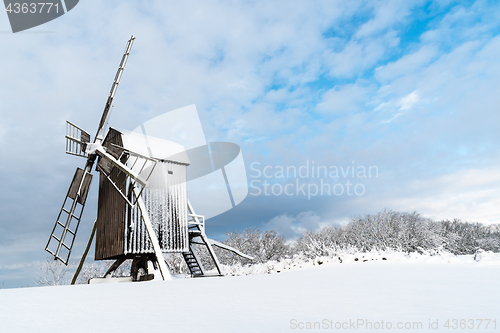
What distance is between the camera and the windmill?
11719 mm

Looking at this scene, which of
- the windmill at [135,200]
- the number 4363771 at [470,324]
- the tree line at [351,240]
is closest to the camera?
the number 4363771 at [470,324]

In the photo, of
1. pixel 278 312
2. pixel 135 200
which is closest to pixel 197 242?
pixel 135 200

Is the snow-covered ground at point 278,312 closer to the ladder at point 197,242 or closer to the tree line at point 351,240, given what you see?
the ladder at point 197,242

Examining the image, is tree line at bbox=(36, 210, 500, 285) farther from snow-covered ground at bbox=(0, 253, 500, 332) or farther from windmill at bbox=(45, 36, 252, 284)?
snow-covered ground at bbox=(0, 253, 500, 332)

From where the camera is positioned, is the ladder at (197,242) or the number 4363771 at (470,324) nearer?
the number 4363771 at (470,324)

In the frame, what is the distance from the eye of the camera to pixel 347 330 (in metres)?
2.15

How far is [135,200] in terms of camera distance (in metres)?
11.7

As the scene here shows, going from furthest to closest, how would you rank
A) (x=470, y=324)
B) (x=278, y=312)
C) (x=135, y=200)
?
(x=135, y=200)
(x=278, y=312)
(x=470, y=324)

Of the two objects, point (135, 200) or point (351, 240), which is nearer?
point (135, 200)

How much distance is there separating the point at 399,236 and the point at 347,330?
32925 mm

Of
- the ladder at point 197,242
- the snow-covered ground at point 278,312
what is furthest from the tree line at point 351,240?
the snow-covered ground at point 278,312

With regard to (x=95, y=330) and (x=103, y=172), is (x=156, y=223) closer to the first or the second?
(x=103, y=172)

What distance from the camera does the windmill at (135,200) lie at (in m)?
11.7

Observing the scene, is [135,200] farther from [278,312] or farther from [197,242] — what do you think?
[278,312]
